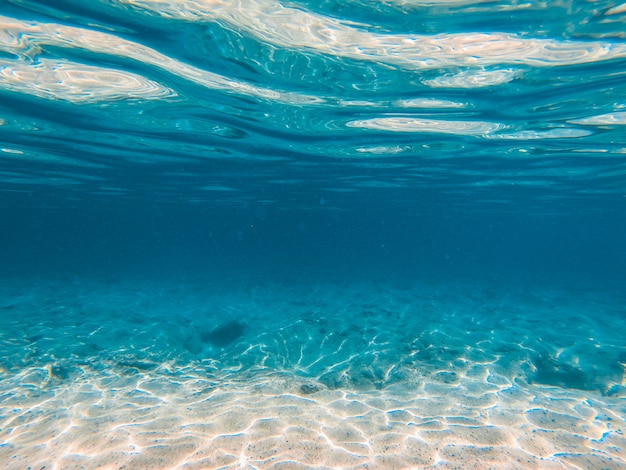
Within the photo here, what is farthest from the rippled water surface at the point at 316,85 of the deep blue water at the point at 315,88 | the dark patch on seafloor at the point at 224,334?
the dark patch on seafloor at the point at 224,334

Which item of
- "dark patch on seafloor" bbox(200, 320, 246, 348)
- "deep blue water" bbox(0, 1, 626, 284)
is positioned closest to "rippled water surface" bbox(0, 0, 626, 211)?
"deep blue water" bbox(0, 1, 626, 284)

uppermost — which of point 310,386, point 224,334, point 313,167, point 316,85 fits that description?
point 316,85

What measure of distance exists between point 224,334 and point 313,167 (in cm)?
1031

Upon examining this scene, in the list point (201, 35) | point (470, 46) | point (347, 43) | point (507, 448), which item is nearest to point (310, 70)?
point (347, 43)

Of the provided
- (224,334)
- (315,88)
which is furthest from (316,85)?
(224,334)

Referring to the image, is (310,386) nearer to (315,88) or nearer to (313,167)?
(315,88)

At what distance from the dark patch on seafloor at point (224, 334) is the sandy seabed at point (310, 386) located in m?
0.08

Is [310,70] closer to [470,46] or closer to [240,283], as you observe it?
[470,46]

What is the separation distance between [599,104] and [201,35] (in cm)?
1102

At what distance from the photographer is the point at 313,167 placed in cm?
1964

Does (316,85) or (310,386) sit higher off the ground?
(316,85)

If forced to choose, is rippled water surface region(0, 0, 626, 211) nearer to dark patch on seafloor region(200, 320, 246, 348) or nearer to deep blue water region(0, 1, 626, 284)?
deep blue water region(0, 1, 626, 284)

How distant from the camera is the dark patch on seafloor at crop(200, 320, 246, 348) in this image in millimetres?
13608

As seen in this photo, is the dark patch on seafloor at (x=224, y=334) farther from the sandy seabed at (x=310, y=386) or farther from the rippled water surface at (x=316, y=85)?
the rippled water surface at (x=316, y=85)
